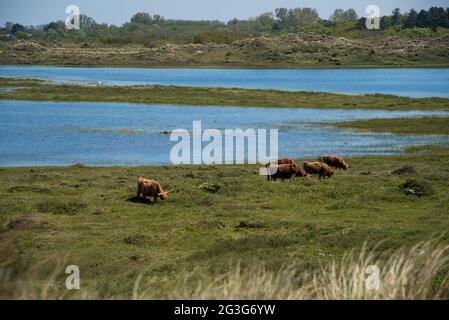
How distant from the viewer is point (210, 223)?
1906 centimetres

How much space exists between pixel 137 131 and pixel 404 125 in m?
17.9

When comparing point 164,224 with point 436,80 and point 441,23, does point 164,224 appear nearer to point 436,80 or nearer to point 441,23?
point 436,80

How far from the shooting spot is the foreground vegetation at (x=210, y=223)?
1386 cm

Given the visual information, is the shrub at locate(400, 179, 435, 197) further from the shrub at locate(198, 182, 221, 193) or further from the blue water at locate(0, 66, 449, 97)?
the blue water at locate(0, 66, 449, 97)

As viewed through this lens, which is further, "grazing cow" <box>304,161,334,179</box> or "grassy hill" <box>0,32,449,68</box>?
"grassy hill" <box>0,32,449,68</box>

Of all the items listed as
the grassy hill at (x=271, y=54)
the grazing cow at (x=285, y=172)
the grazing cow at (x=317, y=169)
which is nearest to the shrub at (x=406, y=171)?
the grazing cow at (x=317, y=169)

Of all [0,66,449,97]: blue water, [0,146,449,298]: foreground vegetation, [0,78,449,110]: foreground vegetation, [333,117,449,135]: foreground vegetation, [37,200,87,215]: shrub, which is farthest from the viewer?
[0,66,449,97]: blue water

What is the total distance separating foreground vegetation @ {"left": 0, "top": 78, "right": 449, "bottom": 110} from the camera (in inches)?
2520

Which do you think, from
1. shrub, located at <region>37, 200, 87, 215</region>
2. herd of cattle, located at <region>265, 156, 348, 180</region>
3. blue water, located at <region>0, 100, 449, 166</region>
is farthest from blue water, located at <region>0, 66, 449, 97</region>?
shrub, located at <region>37, 200, 87, 215</region>

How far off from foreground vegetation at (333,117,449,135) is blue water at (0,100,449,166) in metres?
2.07

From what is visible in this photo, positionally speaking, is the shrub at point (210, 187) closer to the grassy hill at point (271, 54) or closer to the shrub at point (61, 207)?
the shrub at point (61, 207)

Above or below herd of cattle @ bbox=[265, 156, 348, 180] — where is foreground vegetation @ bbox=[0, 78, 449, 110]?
below
